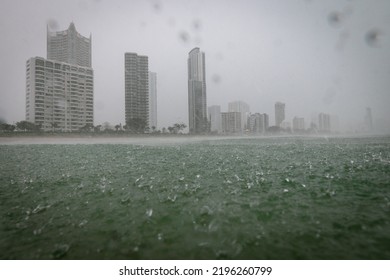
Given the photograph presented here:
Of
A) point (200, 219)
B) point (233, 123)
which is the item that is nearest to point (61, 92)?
point (200, 219)

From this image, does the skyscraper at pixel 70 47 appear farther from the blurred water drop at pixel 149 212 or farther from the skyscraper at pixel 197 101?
the blurred water drop at pixel 149 212

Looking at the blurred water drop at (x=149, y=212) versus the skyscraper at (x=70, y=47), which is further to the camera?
the skyscraper at (x=70, y=47)

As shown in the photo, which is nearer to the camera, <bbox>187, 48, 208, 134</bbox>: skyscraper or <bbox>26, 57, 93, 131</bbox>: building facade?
<bbox>26, 57, 93, 131</bbox>: building facade

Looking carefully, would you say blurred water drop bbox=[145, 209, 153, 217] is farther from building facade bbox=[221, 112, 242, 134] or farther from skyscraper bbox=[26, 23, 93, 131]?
building facade bbox=[221, 112, 242, 134]

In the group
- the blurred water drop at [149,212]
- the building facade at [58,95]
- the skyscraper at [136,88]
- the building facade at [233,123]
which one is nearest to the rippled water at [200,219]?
the blurred water drop at [149,212]

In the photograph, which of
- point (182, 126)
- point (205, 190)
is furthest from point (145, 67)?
point (205, 190)

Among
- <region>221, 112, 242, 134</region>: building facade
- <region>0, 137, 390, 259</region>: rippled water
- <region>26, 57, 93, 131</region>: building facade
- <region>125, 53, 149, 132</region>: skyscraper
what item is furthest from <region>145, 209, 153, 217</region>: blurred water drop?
<region>221, 112, 242, 134</region>: building facade
